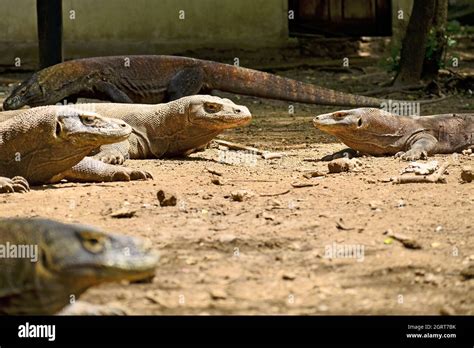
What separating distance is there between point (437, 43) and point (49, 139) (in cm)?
687

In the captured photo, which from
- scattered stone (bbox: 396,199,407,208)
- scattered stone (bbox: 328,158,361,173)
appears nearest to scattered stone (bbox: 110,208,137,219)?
scattered stone (bbox: 396,199,407,208)

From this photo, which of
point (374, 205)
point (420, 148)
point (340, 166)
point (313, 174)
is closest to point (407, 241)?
point (374, 205)

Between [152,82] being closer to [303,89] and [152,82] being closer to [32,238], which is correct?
[303,89]

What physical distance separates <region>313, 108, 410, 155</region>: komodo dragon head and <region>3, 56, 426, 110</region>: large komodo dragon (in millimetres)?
3179

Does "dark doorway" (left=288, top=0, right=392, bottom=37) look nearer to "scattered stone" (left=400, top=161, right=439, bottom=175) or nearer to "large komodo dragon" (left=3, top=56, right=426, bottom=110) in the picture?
"large komodo dragon" (left=3, top=56, right=426, bottom=110)

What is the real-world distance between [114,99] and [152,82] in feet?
1.73

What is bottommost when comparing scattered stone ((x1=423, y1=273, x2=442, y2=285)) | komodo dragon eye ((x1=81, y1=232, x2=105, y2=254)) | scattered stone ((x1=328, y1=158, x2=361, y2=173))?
scattered stone ((x1=328, y1=158, x2=361, y2=173))

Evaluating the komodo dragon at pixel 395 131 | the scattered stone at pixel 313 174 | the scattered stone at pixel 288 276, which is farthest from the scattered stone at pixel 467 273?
the komodo dragon at pixel 395 131

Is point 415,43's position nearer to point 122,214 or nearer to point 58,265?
point 122,214

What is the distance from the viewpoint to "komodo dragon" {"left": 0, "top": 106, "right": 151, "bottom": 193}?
6445 millimetres

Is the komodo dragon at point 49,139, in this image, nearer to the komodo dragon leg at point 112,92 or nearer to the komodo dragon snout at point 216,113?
the komodo dragon snout at point 216,113

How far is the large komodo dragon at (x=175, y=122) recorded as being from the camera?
7.98 meters

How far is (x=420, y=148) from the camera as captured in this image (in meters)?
7.85

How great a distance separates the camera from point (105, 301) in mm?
3920
